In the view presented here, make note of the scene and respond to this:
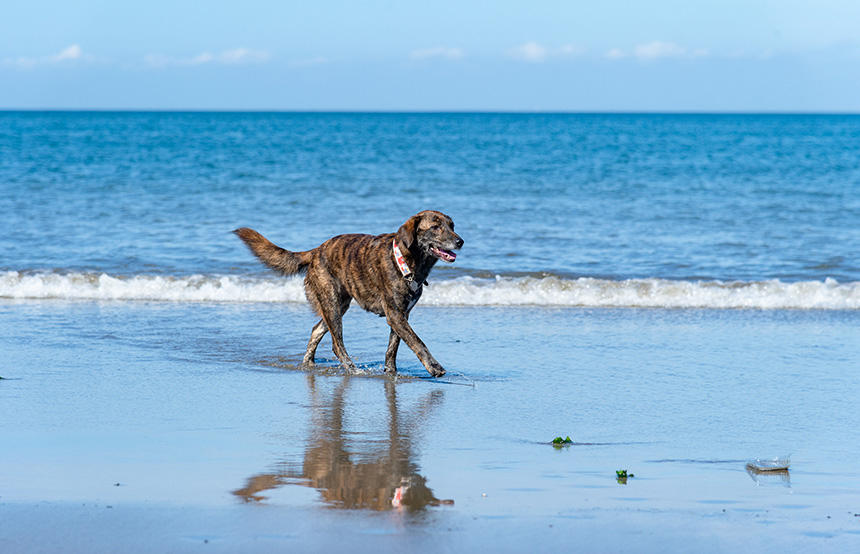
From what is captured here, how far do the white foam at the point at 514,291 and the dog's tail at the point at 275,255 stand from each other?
12.5 ft

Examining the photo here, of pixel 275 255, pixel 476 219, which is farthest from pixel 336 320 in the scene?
pixel 476 219

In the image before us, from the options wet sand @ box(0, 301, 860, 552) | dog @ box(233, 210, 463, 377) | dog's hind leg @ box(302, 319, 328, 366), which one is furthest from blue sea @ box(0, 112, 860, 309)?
Answer: dog's hind leg @ box(302, 319, 328, 366)

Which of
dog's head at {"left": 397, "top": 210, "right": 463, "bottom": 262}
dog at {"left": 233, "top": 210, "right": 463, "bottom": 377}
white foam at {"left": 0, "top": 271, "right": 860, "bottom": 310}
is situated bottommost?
white foam at {"left": 0, "top": 271, "right": 860, "bottom": 310}

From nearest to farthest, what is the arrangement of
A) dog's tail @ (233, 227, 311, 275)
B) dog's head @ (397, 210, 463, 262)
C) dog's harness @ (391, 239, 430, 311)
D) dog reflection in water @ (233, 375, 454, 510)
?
dog reflection in water @ (233, 375, 454, 510)
dog's head @ (397, 210, 463, 262)
dog's harness @ (391, 239, 430, 311)
dog's tail @ (233, 227, 311, 275)

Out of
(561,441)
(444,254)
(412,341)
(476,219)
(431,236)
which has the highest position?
(431,236)

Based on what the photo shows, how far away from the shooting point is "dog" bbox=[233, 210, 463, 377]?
344 inches

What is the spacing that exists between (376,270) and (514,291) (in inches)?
198

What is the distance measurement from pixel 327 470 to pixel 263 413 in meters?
1.68

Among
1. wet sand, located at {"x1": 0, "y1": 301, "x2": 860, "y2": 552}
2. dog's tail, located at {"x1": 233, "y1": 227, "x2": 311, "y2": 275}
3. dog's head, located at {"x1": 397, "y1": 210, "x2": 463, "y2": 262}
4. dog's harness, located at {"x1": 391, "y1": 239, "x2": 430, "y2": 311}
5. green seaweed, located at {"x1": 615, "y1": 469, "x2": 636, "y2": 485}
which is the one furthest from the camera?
dog's tail, located at {"x1": 233, "y1": 227, "x2": 311, "y2": 275}

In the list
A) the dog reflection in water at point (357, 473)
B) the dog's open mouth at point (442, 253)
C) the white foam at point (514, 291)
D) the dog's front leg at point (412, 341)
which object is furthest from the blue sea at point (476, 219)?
the dog reflection in water at point (357, 473)

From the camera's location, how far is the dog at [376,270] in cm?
873

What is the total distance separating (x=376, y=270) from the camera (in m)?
9.10

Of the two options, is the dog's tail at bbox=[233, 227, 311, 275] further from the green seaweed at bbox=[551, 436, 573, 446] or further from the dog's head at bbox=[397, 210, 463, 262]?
the green seaweed at bbox=[551, 436, 573, 446]

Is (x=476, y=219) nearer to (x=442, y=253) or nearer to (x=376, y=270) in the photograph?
(x=376, y=270)
